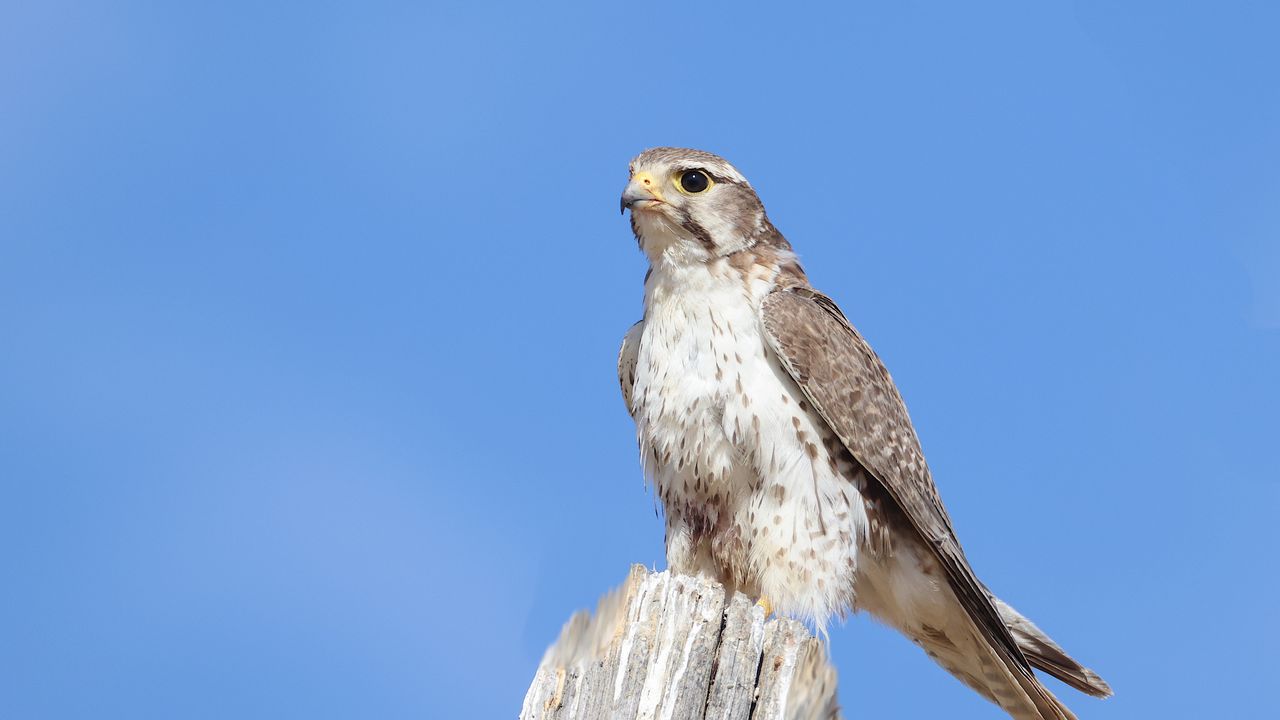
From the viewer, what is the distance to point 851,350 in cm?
480

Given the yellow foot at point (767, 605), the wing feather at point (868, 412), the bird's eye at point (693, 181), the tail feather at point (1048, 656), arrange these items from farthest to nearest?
1. the tail feather at point (1048, 656)
2. the bird's eye at point (693, 181)
3. the wing feather at point (868, 412)
4. the yellow foot at point (767, 605)

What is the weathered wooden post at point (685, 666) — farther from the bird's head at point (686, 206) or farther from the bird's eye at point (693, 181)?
the bird's eye at point (693, 181)

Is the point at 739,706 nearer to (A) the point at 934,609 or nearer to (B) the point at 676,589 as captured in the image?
(B) the point at 676,589

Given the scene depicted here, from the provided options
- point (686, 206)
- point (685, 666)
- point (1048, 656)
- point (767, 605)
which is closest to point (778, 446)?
point (767, 605)

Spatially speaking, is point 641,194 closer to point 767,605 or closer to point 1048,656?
point 767,605

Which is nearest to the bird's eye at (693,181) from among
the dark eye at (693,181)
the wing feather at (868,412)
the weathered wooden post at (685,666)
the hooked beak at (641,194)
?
the dark eye at (693,181)

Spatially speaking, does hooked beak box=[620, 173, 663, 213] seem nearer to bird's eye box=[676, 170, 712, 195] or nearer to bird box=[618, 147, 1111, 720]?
bird box=[618, 147, 1111, 720]

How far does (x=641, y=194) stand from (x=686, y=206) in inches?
7.3

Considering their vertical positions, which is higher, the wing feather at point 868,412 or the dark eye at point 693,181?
the dark eye at point 693,181

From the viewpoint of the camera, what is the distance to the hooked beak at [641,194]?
4.61 meters

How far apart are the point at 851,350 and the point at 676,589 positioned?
1.67m

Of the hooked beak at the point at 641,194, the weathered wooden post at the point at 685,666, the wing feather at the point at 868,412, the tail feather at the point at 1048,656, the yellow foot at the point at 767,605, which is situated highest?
the hooked beak at the point at 641,194

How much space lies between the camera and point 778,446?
4418 mm

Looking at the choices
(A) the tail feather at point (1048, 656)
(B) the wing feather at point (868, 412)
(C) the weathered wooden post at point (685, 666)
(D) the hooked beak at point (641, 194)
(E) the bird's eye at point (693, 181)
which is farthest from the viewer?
(A) the tail feather at point (1048, 656)
